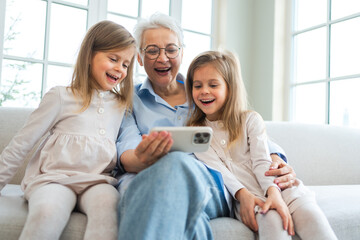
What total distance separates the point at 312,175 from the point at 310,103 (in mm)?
1629

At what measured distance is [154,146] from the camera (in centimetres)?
90

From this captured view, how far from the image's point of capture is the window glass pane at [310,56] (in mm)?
3227

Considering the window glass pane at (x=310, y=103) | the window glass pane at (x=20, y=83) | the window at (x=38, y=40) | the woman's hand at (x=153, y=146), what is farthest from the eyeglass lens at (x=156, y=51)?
the window glass pane at (x=310, y=103)

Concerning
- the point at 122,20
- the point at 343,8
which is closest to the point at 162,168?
the point at 122,20

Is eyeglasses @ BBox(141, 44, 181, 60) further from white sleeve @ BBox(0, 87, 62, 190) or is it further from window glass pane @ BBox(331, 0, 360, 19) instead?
window glass pane @ BBox(331, 0, 360, 19)

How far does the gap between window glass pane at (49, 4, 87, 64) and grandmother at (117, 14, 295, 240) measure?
1.54m

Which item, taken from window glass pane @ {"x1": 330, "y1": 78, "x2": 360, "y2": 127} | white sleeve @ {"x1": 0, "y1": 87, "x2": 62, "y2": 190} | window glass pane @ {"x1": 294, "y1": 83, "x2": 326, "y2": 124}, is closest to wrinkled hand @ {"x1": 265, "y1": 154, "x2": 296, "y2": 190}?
white sleeve @ {"x1": 0, "y1": 87, "x2": 62, "y2": 190}

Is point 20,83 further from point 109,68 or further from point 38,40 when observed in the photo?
point 109,68

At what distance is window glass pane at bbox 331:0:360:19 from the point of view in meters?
2.94

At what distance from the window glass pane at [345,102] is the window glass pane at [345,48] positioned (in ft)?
0.35

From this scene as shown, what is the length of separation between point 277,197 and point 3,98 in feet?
7.97

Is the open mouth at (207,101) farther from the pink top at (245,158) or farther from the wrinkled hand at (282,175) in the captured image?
the wrinkled hand at (282,175)

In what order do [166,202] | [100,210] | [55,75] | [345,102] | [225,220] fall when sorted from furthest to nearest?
[345,102], [55,75], [225,220], [100,210], [166,202]

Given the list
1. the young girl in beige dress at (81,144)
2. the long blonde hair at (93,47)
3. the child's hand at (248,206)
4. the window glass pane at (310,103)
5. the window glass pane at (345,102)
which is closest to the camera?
the young girl in beige dress at (81,144)
